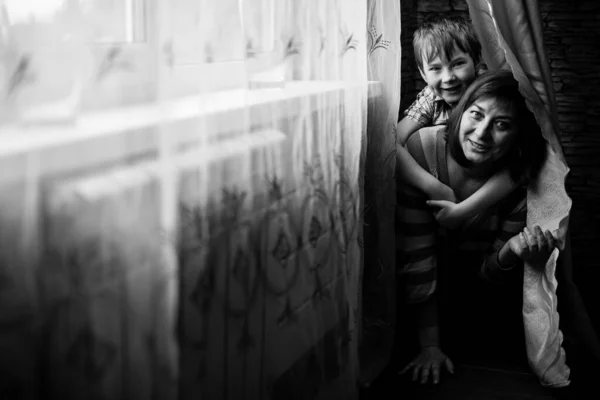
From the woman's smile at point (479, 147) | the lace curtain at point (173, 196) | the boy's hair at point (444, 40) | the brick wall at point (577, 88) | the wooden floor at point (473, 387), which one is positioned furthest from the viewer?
the brick wall at point (577, 88)

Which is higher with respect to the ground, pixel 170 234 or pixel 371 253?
pixel 170 234

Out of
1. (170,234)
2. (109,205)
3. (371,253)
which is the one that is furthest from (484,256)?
(109,205)

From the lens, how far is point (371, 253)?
1876mm

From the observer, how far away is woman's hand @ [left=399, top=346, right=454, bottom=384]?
181 cm

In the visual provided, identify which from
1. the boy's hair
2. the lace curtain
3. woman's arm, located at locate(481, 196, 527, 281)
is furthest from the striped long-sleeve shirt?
the lace curtain

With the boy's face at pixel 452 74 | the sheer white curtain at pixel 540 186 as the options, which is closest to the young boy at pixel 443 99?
the boy's face at pixel 452 74

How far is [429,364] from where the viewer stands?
1836 mm

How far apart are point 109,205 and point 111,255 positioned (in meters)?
0.06

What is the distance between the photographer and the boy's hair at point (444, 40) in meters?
1.95

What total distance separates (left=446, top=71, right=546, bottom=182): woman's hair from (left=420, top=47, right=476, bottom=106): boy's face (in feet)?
0.39

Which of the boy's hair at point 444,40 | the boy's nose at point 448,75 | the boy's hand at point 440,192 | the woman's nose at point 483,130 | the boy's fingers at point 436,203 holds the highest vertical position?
the boy's hair at point 444,40

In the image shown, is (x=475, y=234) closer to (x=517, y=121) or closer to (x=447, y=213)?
(x=447, y=213)

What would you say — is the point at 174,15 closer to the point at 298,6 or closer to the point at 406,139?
the point at 298,6

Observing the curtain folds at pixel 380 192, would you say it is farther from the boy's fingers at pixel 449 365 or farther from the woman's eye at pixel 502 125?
the woman's eye at pixel 502 125
